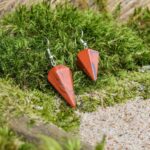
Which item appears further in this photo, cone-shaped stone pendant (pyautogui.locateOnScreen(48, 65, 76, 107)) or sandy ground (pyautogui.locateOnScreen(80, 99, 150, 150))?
cone-shaped stone pendant (pyautogui.locateOnScreen(48, 65, 76, 107))

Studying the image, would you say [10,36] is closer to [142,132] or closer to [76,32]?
[76,32]

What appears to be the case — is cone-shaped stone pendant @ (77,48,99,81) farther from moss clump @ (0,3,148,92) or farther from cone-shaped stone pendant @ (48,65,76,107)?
cone-shaped stone pendant @ (48,65,76,107)

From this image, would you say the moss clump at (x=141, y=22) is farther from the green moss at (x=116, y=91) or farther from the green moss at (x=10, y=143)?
the green moss at (x=10, y=143)

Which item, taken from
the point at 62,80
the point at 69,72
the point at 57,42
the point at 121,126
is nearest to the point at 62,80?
the point at 62,80

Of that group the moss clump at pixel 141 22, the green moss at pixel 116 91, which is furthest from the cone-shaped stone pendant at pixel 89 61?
the moss clump at pixel 141 22

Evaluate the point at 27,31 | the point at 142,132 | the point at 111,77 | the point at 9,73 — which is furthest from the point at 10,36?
the point at 142,132

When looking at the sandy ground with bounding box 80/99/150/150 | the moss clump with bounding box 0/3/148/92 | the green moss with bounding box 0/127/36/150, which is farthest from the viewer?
the moss clump with bounding box 0/3/148/92


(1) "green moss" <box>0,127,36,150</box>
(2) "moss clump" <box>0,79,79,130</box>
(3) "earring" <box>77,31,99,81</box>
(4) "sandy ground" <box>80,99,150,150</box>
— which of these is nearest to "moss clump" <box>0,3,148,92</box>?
(3) "earring" <box>77,31,99,81</box>
